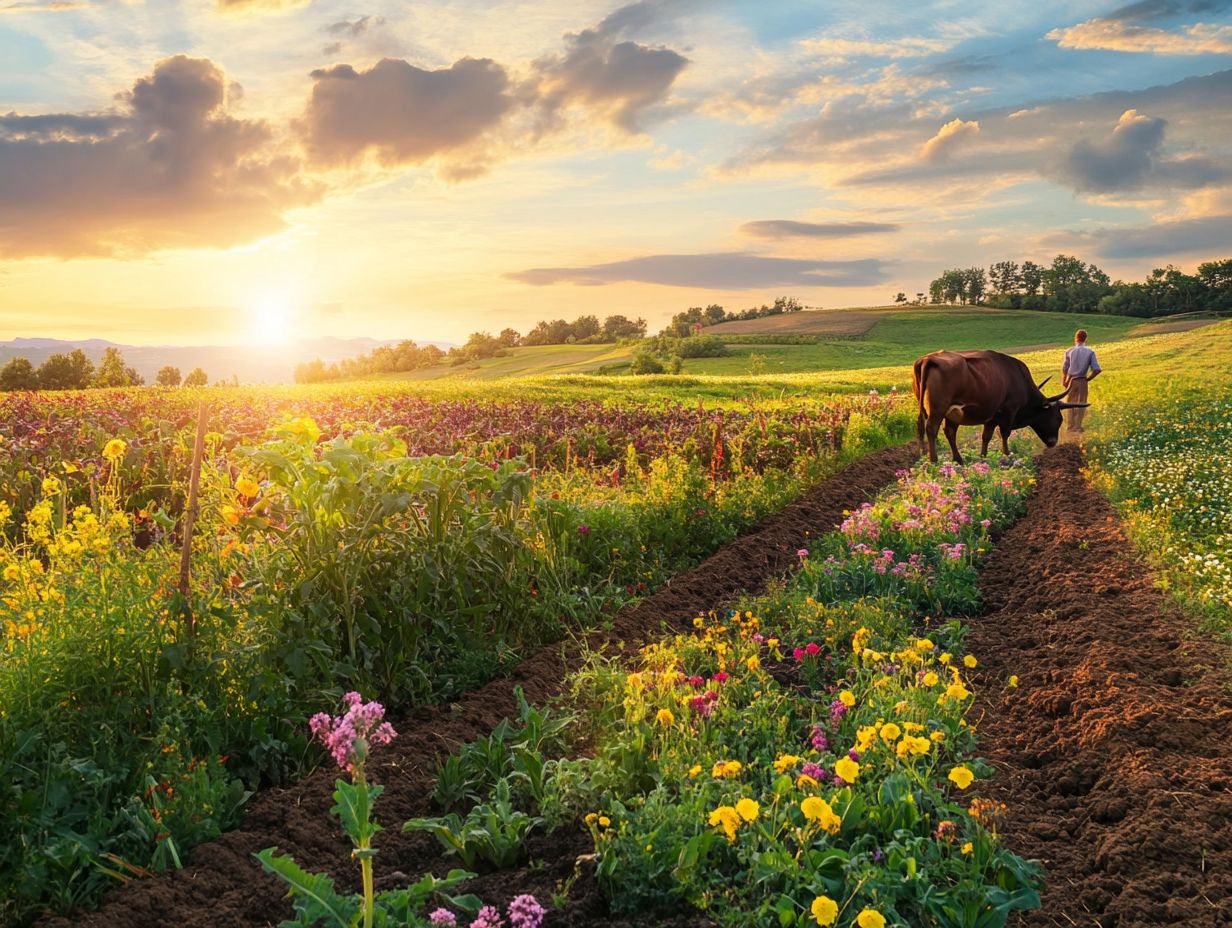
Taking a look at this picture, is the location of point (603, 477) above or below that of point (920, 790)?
above

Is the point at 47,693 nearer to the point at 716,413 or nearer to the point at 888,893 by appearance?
the point at 888,893

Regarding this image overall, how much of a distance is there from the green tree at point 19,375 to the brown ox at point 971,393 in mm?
62889

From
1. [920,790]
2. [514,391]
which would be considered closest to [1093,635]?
[920,790]

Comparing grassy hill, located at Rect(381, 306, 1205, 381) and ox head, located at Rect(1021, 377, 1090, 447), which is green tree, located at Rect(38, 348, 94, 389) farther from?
ox head, located at Rect(1021, 377, 1090, 447)

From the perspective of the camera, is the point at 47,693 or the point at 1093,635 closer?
the point at 47,693

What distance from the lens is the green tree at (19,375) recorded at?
200 ft

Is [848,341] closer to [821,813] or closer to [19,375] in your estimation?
[19,375]

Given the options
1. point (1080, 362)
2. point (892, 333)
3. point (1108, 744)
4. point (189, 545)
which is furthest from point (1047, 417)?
point (892, 333)

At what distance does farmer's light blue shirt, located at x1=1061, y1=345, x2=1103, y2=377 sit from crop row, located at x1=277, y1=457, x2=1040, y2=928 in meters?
13.6

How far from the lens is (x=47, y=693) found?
467 centimetres

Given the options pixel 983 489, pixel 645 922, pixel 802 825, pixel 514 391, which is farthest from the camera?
pixel 514 391

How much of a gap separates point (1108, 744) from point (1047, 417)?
12.9 meters

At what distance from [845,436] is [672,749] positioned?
12268 mm

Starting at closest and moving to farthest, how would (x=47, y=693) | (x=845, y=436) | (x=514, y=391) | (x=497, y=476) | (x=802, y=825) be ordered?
(x=802, y=825) < (x=47, y=693) < (x=497, y=476) < (x=845, y=436) < (x=514, y=391)
